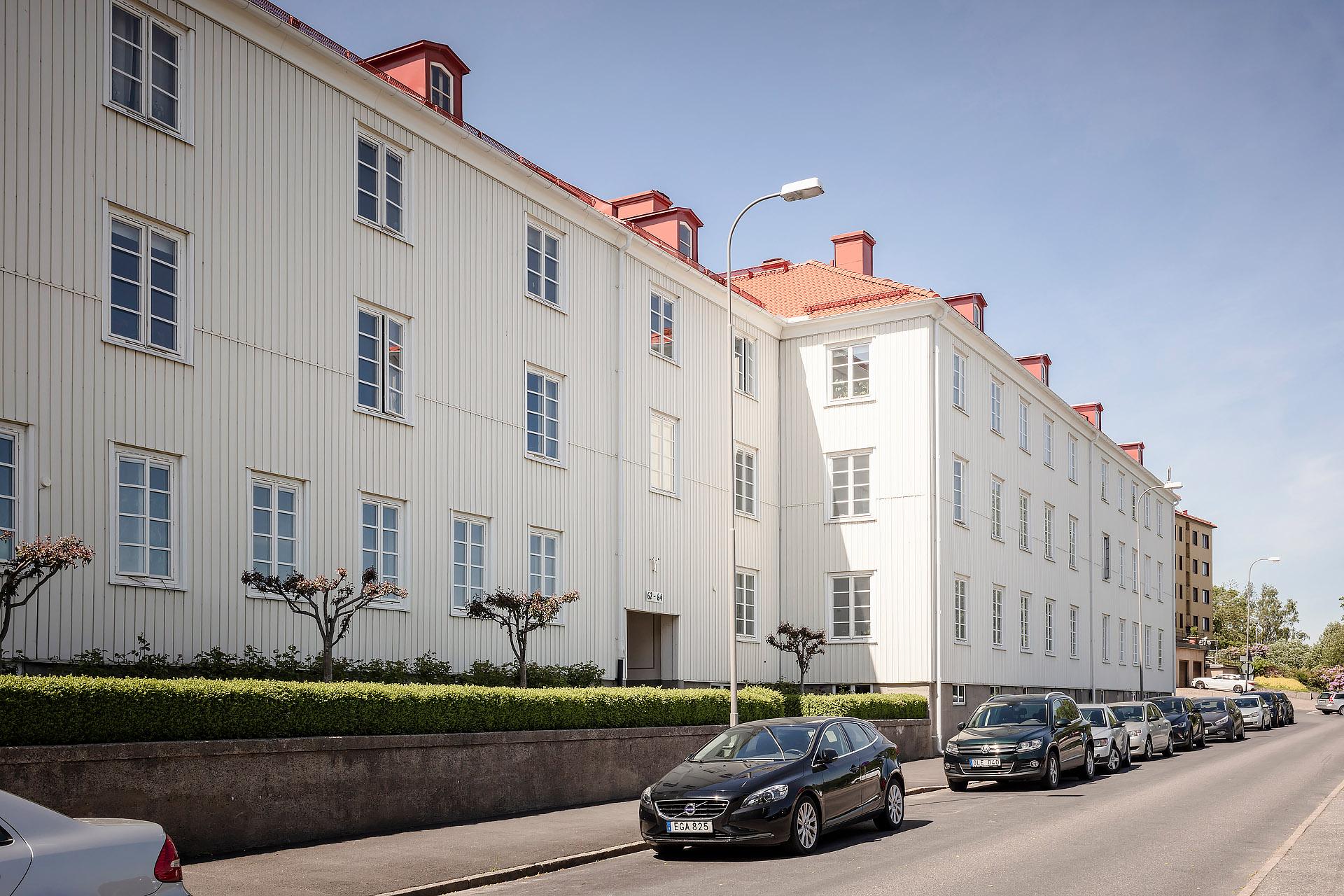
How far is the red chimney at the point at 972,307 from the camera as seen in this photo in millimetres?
35469

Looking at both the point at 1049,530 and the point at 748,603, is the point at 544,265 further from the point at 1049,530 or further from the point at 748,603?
the point at 1049,530

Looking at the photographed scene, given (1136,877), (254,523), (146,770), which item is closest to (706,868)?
(1136,877)

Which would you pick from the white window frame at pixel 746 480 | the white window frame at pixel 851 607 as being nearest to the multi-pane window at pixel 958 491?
the white window frame at pixel 851 607

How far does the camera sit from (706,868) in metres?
12.8

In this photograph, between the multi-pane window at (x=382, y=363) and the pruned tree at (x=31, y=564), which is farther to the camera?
the multi-pane window at (x=382, y=363)

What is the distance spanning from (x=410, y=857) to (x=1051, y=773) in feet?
40.1

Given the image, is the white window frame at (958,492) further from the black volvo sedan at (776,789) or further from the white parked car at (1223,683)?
the white parked car at (1223,683)

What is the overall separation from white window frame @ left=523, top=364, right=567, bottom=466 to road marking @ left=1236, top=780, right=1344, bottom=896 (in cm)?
1311

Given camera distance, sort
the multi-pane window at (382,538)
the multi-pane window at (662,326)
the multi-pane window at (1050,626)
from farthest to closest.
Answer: the multi-pane window at (1050,626), the multi-pane window at (662,326), the multi-pane window at (382,538)

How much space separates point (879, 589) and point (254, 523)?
1747cm

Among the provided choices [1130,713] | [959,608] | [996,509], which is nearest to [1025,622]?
[996,509]

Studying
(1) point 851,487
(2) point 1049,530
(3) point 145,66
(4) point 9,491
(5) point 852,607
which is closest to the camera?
(4) point 9,491

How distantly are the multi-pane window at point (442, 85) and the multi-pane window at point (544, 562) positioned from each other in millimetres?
7554

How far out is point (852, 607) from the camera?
101 feet
